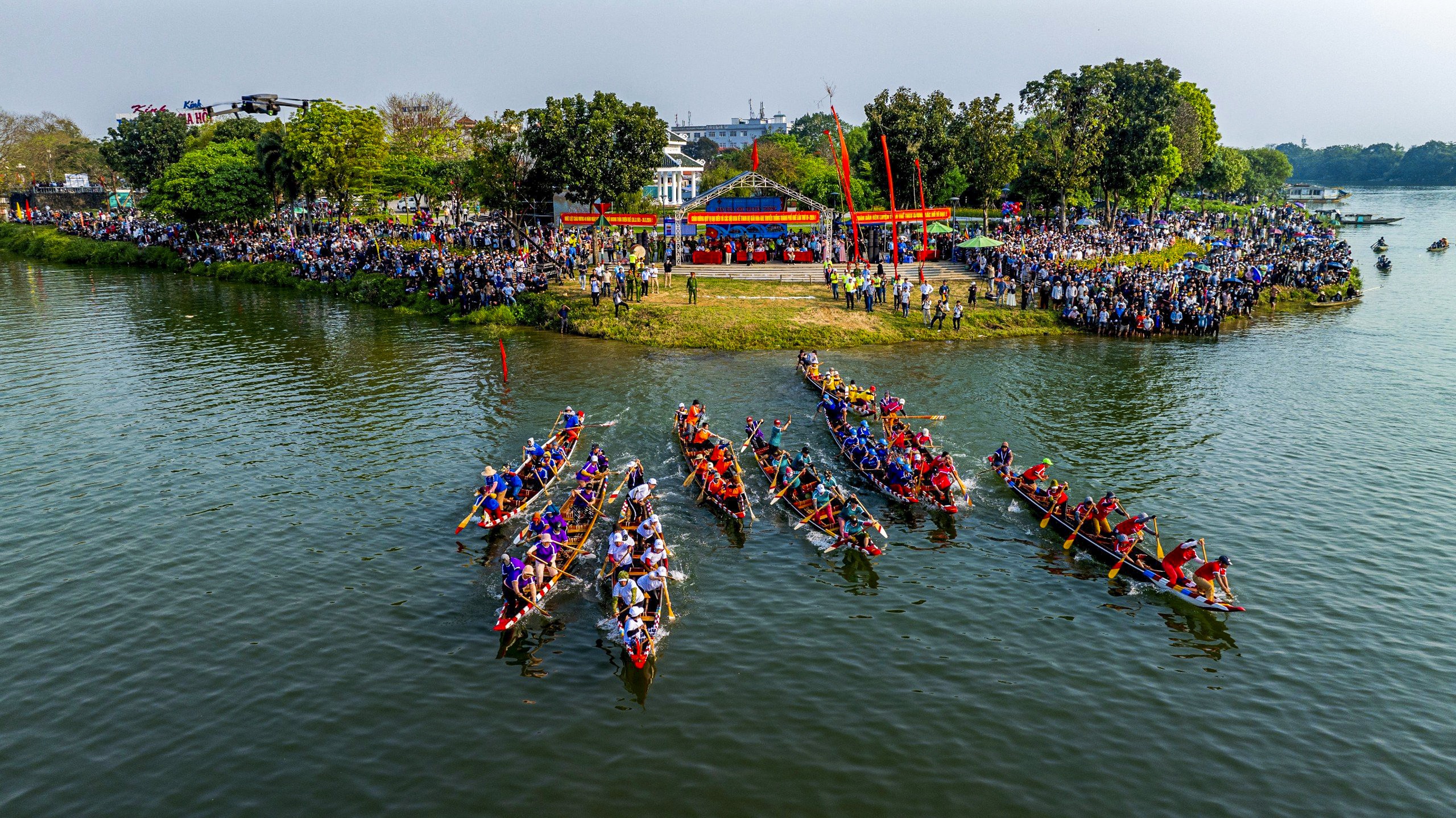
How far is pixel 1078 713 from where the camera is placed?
17.6 metres

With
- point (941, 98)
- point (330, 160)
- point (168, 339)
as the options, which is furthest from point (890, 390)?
point (330, 160)

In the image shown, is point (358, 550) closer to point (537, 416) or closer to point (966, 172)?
point (537, 416)

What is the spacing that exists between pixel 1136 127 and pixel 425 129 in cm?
7003

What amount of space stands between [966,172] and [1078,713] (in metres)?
54.9

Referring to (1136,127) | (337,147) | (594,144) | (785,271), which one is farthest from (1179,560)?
(337,147)

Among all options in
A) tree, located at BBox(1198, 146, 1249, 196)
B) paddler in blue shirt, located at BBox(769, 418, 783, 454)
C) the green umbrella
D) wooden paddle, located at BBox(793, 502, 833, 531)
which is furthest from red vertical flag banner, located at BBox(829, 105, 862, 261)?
tree, located at BBox(1198, 146, 1249, 196)

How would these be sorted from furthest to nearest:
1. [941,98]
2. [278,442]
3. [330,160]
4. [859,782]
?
[330,160]
[941,98]
[278,442]
[859,782]

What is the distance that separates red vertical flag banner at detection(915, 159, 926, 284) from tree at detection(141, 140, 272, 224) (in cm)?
6017

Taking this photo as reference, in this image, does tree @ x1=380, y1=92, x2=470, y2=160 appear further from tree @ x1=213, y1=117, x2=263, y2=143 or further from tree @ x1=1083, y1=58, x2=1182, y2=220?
tree @ x1=1083, y1=58, x2=1182, y2=220

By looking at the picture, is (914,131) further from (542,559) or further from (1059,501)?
(542,559)

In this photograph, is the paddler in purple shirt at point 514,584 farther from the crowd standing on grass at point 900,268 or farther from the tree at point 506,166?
the tree at point 506,166

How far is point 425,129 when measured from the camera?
9231 cm

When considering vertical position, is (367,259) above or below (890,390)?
above

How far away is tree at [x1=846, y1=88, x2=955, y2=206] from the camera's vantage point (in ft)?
197
